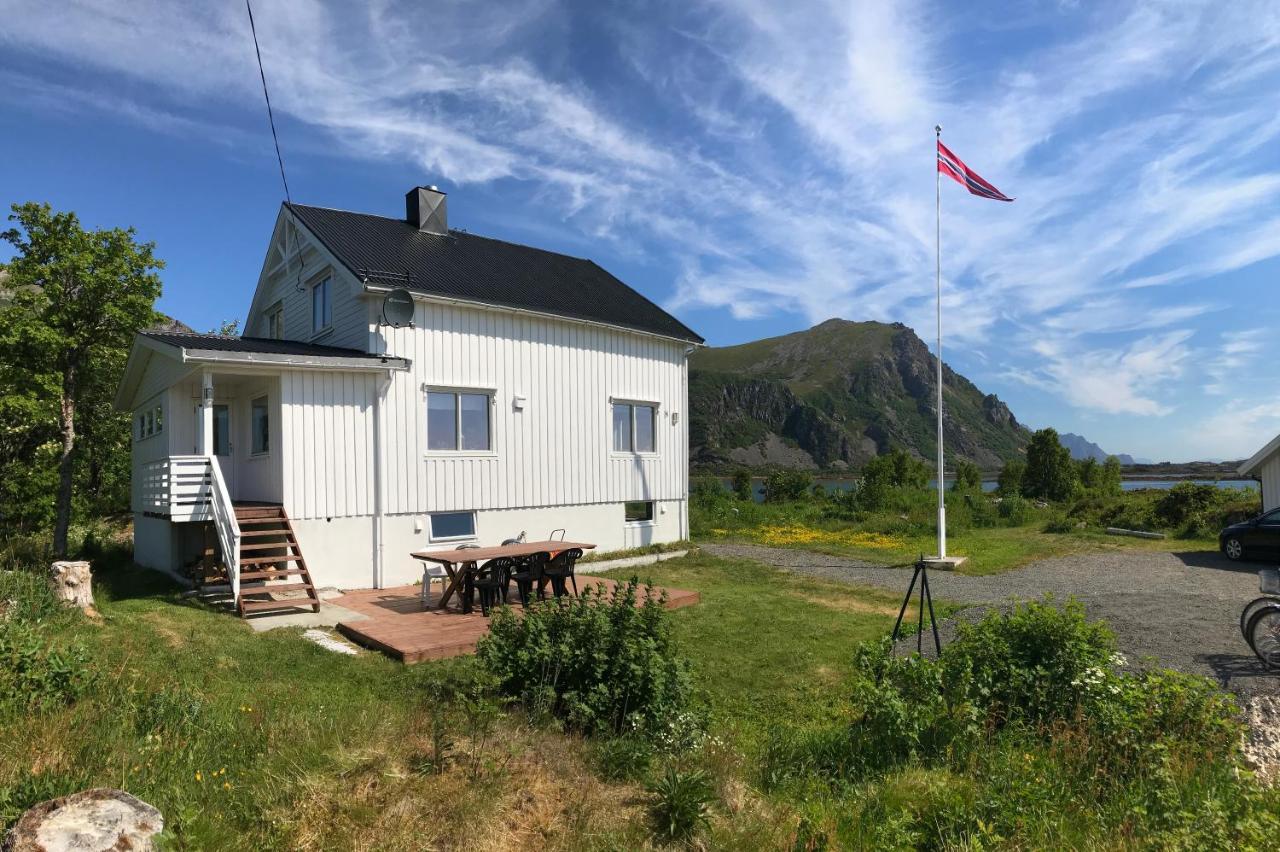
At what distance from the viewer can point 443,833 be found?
4141 millimetres

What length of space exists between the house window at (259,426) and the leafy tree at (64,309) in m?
6.54

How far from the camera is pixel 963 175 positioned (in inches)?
678

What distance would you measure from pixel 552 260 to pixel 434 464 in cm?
862

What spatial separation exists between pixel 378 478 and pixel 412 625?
443 cm

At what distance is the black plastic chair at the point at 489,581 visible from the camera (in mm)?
10812

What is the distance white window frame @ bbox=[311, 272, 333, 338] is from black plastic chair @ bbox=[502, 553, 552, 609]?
7.23 metres

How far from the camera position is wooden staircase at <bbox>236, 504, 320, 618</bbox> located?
1128 cm

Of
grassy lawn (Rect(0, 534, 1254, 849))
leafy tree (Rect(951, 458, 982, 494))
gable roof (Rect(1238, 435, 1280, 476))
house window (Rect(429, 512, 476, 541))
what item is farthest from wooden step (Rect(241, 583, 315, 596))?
leafy tree (Rect(951, 458, 982, 494))

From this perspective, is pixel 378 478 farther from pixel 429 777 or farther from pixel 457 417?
pixel 429 777

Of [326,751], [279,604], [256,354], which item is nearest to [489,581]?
[279,604]

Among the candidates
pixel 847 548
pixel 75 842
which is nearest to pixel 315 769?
pixel 75 842

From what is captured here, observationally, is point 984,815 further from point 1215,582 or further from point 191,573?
point 191,573

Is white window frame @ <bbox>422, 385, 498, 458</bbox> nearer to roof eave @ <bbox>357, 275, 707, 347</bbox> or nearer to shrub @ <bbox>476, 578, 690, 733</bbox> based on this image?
roof eave @ <bbox>357, 275, 707, 347</bbox>

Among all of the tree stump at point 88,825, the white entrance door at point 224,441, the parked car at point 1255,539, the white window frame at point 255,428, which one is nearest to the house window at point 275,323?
the white entrance door at point 224,441
